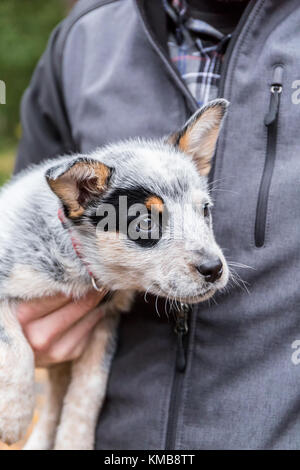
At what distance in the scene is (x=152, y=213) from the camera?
91.4 inches

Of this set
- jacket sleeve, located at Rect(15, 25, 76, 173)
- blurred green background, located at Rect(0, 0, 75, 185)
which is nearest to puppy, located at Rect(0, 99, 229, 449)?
jacket sleeve, located at Rect(15, 25, 76, 173)

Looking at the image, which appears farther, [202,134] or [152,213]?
[202,134]

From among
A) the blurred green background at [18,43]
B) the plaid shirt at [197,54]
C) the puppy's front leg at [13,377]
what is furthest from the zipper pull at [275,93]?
the blurred green background at [18,43]

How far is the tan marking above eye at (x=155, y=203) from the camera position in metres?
2.32

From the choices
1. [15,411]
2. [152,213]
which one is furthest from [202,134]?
[15,411]

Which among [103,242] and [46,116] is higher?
[46,116]

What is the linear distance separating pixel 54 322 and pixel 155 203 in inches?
32.4

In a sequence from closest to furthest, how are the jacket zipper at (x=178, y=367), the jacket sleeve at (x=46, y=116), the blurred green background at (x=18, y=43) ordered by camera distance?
the jacket zipper at (x=178, y=367) < the jacket sleeve at (x=46, y=116) < the blurred green background at (x=18, y=43)

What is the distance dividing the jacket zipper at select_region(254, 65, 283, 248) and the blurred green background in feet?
36.9

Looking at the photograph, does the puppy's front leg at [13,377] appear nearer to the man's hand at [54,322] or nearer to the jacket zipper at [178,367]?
the man's hand at [54,322]

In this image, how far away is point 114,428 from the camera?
102 inches

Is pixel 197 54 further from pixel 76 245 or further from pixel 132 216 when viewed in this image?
pixel 76 245

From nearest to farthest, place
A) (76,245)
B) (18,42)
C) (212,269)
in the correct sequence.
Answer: (212,269) → (76,245) → (18,42)

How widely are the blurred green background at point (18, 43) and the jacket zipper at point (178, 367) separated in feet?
36.7
